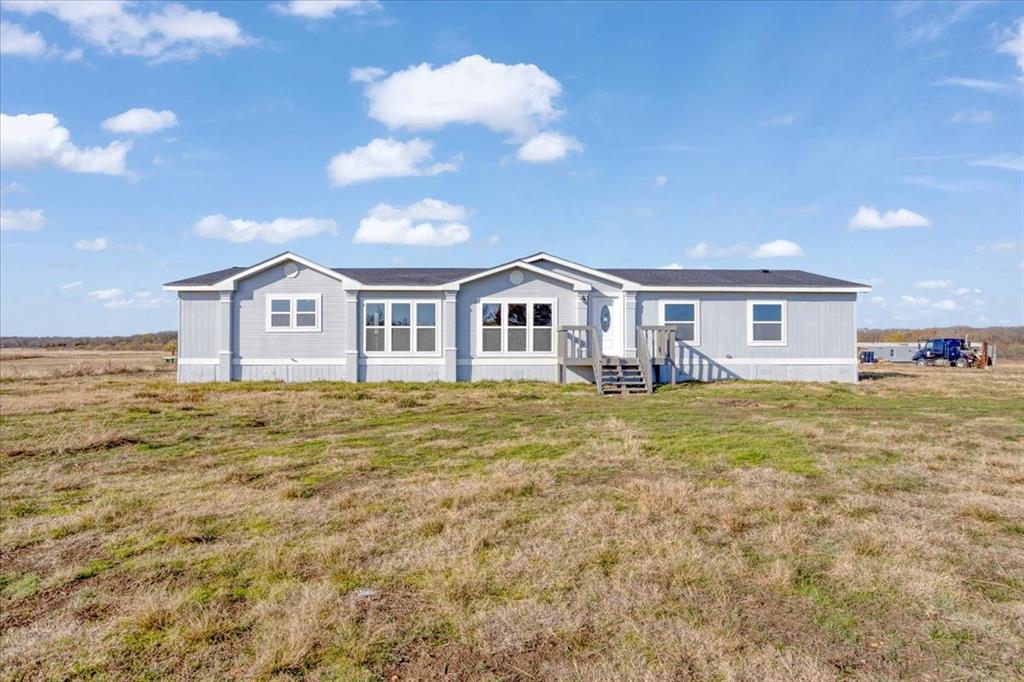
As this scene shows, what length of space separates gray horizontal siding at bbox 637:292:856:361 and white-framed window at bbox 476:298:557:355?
9.78 ft

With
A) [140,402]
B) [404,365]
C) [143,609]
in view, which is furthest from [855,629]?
[404,365]

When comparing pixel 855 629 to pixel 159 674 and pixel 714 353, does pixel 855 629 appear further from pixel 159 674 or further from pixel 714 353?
pixel 714 353

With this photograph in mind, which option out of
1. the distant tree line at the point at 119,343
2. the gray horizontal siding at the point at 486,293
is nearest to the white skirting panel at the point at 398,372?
the gray horizontal siding at the point at 486,293

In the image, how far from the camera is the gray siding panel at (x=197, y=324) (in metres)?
21.5

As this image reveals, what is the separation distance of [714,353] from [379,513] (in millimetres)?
17349

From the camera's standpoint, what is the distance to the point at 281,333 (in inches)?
851

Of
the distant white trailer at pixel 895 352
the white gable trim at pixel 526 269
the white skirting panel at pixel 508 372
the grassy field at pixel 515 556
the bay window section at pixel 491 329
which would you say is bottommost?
the grassy field at pixel 515 556

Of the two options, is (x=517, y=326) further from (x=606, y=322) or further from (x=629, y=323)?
(x=629, y=323)

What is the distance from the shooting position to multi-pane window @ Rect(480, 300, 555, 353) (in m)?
21.5

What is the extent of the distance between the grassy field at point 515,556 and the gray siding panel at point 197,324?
10931mm

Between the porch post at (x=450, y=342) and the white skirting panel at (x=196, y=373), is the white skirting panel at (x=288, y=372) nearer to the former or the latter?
the white skirting panel at (x=196, y=373)

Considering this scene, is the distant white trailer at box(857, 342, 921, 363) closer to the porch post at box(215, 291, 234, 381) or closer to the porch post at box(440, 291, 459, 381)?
the porch post at box(440, 291, 459, 381)

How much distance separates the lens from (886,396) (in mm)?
17891

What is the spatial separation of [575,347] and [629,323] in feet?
6.29
